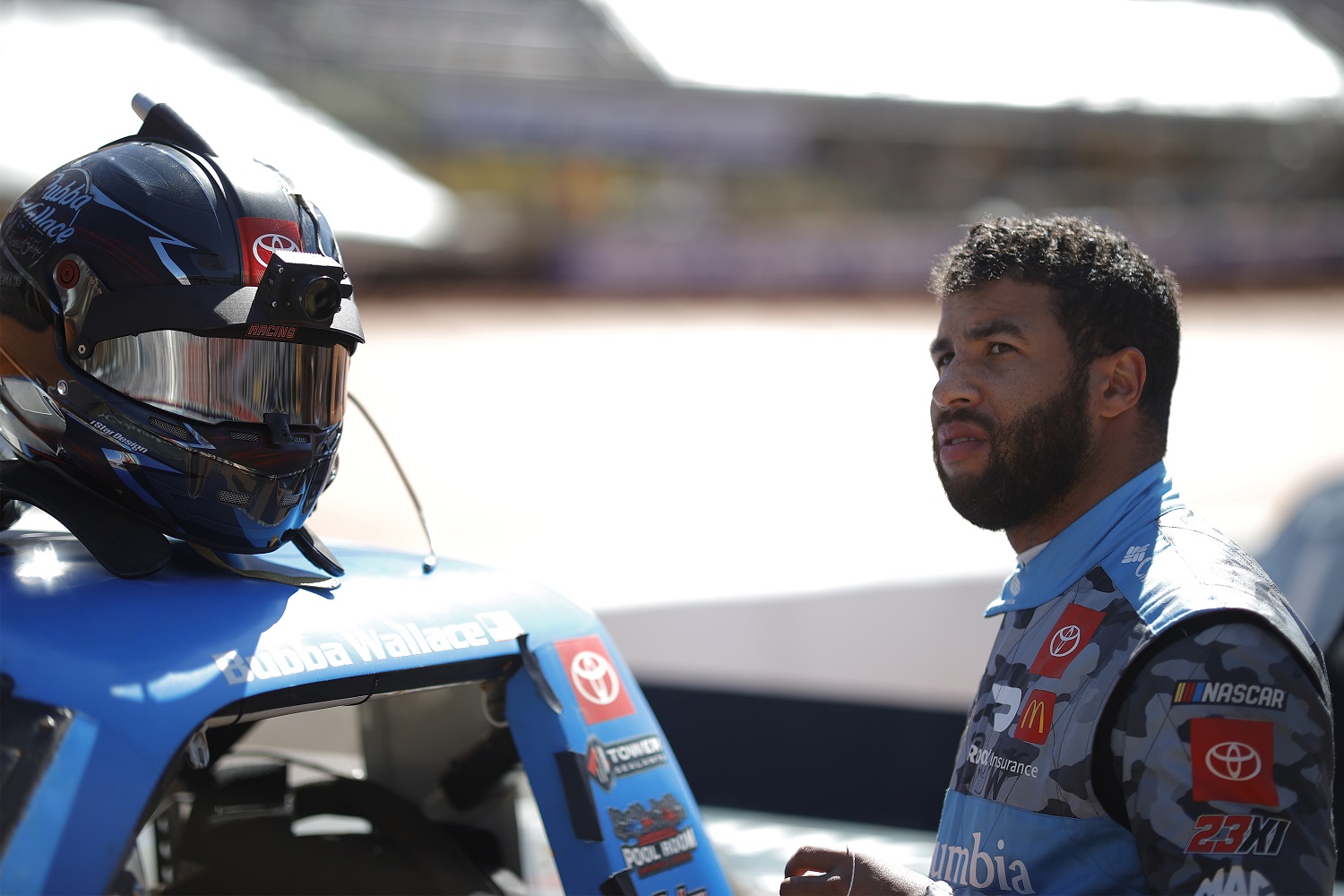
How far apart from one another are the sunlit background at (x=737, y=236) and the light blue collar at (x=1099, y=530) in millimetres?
1603

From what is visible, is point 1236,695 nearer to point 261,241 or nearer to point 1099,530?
point 1099,530

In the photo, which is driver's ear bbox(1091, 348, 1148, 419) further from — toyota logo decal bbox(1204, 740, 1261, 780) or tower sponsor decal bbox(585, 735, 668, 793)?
tower sponsor decal bbox(585, 735, 668, 793)

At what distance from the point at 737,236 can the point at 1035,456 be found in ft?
82.9

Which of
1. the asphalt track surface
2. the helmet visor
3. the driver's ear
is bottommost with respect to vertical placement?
the asphalt track surface

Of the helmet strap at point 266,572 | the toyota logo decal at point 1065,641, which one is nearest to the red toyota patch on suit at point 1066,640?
the toyota logo decal at point 1065,641

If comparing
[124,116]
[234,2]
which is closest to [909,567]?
[124,116]

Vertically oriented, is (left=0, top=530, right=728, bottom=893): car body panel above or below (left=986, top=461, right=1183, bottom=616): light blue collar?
below

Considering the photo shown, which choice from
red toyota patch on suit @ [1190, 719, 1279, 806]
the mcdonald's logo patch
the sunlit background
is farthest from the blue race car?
red toyota patch on suit @ [1190, 719, 1279, 806]

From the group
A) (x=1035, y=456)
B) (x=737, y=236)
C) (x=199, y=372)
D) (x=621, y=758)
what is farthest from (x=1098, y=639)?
(x=737, y=236)

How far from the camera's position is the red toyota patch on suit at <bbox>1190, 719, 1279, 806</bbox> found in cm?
149

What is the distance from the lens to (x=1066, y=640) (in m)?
1.77

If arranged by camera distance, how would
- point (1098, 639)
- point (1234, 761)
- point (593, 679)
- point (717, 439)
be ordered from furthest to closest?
point (717, 439) → point (593, 679) → point (1098, 639) → point (1234, 761)

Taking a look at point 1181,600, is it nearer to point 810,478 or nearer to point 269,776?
point 269,776

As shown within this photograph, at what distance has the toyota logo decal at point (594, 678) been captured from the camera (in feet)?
7.22
